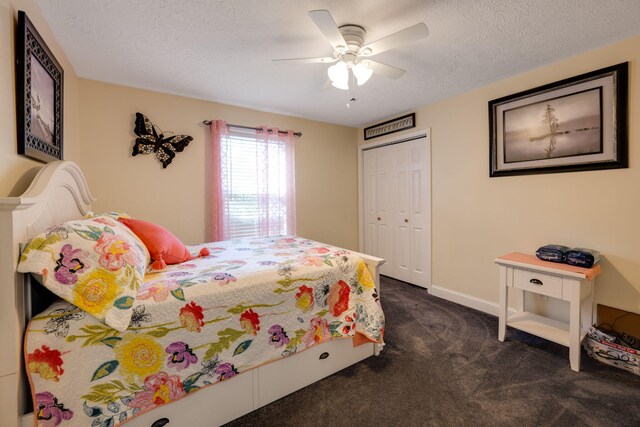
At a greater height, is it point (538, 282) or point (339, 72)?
point (339, 72)

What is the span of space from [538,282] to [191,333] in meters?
2.36

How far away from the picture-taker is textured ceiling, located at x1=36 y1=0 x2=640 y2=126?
1.59 metres

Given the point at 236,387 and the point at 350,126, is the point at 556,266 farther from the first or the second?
the point at 350,126

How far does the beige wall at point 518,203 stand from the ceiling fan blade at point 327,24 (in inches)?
74.9

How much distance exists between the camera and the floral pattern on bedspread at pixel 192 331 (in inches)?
39.5

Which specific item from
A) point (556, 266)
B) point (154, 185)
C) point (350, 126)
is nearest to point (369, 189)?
point (350, 126)

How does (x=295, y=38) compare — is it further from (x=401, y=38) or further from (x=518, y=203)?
(x=518, y=203)

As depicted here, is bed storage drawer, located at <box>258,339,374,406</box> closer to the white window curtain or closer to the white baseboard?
the white baseboard

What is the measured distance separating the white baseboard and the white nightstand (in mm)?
306

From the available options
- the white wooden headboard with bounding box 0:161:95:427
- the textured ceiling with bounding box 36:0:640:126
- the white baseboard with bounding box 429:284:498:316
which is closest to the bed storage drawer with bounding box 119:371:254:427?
the white wooden headboard with bounding box 0:161:95:427

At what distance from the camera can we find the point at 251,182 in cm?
325

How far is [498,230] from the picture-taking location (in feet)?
8.68

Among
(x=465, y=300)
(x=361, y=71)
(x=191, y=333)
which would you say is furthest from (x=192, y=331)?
(x=465, y=300)

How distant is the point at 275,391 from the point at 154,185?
2.35 m
